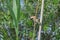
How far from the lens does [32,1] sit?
1.29 metres

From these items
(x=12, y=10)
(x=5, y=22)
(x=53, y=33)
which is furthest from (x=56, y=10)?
(x=12, y=10)

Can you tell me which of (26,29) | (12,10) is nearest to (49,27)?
(26,29)

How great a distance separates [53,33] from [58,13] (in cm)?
15

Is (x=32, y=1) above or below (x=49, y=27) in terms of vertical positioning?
above

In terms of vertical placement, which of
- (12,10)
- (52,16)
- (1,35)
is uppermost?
(12,10)

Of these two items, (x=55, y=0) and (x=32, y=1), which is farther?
(x=32, y=1)

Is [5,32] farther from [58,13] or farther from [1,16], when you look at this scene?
[58,13]

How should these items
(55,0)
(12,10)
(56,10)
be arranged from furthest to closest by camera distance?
(56,10) → (55,0) → (12,10)

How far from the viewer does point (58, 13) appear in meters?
1.29

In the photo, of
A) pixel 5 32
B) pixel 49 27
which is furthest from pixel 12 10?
pixel 49 27

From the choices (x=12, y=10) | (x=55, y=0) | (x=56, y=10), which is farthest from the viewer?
(x=56, y=10)

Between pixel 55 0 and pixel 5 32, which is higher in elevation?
pixel 55 0

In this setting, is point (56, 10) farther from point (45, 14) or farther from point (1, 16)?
point (1, 16)

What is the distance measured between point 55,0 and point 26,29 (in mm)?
288
